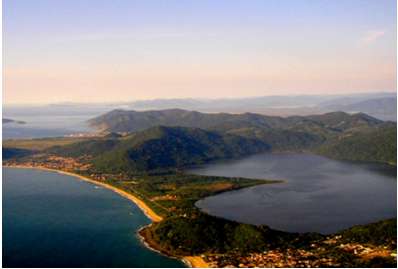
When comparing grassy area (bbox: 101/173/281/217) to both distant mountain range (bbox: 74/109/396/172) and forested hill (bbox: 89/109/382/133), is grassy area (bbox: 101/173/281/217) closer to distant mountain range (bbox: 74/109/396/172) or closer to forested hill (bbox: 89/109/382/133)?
distant mountain range (bbox: 74/109/396/172)

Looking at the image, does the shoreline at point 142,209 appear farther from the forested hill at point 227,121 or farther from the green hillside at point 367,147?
the forested hill at point 227,121

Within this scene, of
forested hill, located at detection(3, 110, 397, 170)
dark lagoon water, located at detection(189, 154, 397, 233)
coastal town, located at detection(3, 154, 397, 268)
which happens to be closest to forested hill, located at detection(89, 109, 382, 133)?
forested hill, located at detection(3, 110, 397, 170)

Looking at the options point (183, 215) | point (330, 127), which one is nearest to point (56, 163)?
point (183, 215)

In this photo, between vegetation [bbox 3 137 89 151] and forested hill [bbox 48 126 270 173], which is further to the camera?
vegetation [bbox 3 137 89 151]

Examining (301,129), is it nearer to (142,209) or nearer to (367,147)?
(367,147)

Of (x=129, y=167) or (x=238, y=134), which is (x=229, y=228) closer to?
(x=129, y=167)
